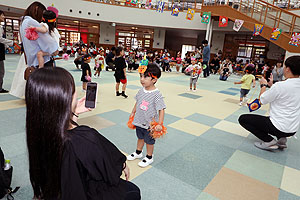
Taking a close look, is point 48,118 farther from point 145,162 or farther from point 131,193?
point 145,162

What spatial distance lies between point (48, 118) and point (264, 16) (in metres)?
13.9

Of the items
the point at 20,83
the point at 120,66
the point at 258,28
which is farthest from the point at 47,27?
the point at 258,28

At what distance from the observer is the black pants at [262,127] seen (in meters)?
3.22

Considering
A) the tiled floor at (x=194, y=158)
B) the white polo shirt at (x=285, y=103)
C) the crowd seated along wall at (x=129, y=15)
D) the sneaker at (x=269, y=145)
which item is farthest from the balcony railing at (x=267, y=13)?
the sneaker at (x=269, y=145)

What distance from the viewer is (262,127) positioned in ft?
10.9

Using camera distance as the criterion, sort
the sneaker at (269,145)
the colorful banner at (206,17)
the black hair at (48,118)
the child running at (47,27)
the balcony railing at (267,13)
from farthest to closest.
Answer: the colorful banner at (206,17) < the balcony railing at (267,13) < the sneaker at (269,145) < the child running at (47,27) < the black hair at (48,118)

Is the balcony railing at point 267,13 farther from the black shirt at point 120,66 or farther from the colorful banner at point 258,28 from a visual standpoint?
the black shirt at point 120,66

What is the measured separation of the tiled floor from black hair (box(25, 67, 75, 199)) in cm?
130

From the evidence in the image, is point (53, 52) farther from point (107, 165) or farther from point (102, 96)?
point (107, 165)

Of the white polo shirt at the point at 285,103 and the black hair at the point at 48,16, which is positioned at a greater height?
the black hair at the point at 48,16

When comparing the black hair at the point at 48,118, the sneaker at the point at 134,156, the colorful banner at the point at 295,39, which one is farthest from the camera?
the colorful banner at the point at 295,39

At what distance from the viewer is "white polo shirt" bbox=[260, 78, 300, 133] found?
3.01 metres

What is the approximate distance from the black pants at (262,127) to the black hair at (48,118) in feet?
10.5

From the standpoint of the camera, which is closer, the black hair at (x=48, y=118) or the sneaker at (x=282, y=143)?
the black hair at (x=48, y=118)
